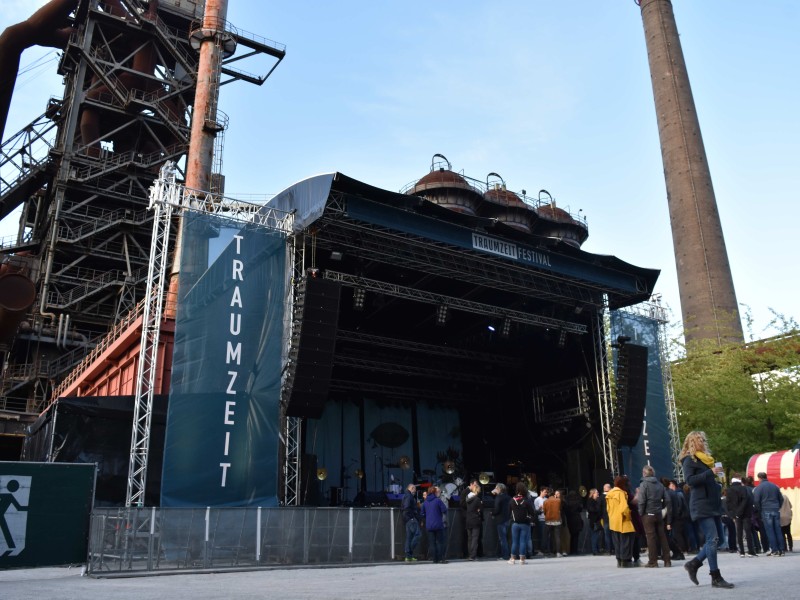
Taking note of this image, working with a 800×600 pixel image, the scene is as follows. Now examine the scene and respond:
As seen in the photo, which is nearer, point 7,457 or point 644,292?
point 644,292

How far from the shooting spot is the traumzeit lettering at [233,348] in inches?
650

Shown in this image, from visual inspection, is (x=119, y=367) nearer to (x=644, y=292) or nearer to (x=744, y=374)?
(x=644, y=292)

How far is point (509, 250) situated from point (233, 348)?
8.77m

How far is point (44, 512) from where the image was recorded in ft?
32.7

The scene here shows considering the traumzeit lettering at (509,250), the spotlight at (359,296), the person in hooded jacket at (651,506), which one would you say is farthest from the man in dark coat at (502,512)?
the traumzeit lettering at (509,250)

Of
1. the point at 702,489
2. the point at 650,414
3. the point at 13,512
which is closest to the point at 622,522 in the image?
the point at 702,489

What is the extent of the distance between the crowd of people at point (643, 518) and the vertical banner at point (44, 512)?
5983 mm

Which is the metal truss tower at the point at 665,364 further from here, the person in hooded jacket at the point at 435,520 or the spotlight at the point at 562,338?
the person in hooded jacket at the point at 435,520

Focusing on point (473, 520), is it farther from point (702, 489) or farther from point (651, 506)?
point (702, 489)

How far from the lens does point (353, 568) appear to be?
1249cm

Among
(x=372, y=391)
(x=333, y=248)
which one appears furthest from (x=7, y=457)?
(x=333, y=248)

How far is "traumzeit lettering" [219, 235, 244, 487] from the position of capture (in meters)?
16.5

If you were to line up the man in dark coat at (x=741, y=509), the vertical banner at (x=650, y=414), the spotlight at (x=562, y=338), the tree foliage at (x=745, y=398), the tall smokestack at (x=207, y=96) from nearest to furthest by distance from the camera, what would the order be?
the man in dark coat at (x=741, y=509) → the spotlight at (x=562, y=338) → the vertical banner at (x=650, y=414) → the tree foliage at (x=745, y=398) → the tall smokestack at (x=207, y=96)

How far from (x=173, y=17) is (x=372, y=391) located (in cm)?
3055
